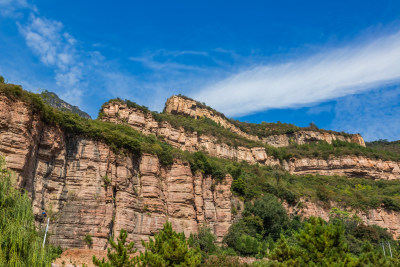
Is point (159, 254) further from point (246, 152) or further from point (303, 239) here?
point (246, 152)

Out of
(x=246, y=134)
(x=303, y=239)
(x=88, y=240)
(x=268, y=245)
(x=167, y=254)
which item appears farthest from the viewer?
(x=246, y=134)

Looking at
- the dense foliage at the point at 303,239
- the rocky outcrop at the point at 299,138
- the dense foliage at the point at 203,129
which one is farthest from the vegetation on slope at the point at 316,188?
the rocky outcrop at the point at 299,138

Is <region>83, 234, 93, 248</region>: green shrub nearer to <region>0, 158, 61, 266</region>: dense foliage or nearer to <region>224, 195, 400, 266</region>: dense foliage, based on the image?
<region>0, 158, 61, 266</region>: dense foliage

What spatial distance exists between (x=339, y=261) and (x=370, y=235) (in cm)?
3512

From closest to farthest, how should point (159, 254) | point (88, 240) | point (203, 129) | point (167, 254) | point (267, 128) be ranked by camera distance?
point (167, 254)
point (159, 254)
point (88, 240)
point (203, 129)
point (267, 128)

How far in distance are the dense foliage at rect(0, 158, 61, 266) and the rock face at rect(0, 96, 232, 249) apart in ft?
32.2

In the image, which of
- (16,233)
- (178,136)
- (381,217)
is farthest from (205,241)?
(381,217)

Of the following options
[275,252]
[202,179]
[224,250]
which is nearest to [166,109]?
[202,179]

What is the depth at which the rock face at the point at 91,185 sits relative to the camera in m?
25.8

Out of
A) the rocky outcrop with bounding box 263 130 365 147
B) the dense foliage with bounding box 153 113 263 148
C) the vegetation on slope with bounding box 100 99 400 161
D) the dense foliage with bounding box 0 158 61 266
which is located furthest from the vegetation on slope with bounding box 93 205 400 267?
the rocky outcrop with bounding box 263 130 365 147

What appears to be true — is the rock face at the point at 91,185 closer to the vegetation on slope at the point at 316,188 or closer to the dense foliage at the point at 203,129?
the vegetation on slope at the point at 316,188

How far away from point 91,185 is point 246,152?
46.0m

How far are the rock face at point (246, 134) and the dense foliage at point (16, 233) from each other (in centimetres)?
6383

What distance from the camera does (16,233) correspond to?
14.2 meters
